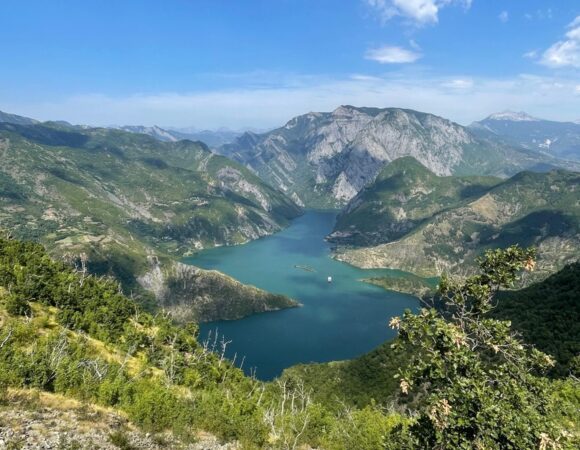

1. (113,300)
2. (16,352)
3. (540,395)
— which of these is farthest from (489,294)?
(113,300)

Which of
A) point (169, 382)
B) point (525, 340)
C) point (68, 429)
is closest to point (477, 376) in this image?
point (68, 429)

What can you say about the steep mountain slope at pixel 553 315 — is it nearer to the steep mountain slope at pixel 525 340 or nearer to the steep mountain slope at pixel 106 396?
the steep mountain slope at pixel 525 340

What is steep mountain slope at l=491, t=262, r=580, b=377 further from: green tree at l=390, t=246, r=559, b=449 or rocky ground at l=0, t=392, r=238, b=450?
Result: rocky ground at l=0, t=392, r=238, b=450

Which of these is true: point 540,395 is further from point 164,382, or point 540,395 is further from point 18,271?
point 18,271

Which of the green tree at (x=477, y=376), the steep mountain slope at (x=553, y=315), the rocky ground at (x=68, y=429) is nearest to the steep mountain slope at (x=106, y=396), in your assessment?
the rocky ground at (x=68, y=429)

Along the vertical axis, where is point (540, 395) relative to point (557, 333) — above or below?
above

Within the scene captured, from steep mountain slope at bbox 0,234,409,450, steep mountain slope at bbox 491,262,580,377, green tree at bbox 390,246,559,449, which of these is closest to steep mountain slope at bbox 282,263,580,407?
steep mountain slope at bbox 491,262,580,377

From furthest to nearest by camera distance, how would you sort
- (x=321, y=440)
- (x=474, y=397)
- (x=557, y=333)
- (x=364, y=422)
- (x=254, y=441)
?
(x=557, y=333) < (x=364, y=422) < (x=321, y=440) < (x=254, y=441) < (x=474, y=397)
